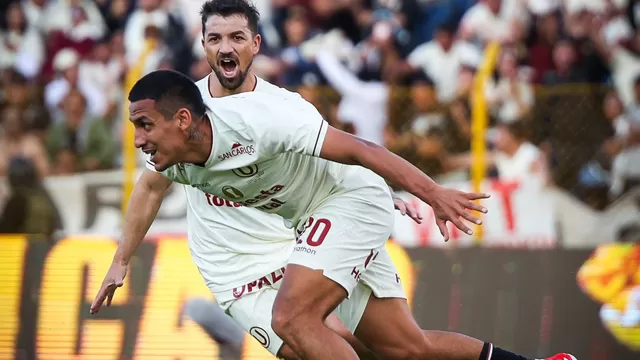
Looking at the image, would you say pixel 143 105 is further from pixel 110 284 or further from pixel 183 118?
pixel 110 284

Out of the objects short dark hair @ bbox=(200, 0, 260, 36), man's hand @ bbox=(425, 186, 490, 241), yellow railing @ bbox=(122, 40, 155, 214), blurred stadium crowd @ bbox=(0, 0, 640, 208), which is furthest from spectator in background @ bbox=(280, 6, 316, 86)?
man's hand @ bbox=(425, 186, 490, 241)

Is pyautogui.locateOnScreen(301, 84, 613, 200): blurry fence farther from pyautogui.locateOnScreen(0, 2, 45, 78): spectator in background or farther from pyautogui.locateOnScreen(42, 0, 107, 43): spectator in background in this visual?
pyautogui.locateOnScreen(0, 2, 45, 78): spectator in background

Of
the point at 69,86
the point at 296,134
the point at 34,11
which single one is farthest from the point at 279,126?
the point at 34,11

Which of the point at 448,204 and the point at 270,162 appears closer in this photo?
the point at 448,204

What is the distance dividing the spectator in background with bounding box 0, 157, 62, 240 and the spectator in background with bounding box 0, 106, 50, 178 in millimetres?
235

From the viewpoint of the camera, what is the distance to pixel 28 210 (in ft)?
38.3

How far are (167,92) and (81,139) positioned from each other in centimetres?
686

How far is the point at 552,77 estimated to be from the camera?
11.8m

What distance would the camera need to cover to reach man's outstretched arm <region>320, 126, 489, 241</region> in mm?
5273

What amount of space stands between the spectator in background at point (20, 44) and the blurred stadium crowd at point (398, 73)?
0.06 ft

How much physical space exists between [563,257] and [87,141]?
17.8 feet

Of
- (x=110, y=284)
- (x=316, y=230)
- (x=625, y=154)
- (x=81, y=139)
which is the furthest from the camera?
(x=81, y=139)

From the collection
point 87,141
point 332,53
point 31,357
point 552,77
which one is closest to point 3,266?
point 31,357

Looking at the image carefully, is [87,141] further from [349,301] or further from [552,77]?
[349,301]
